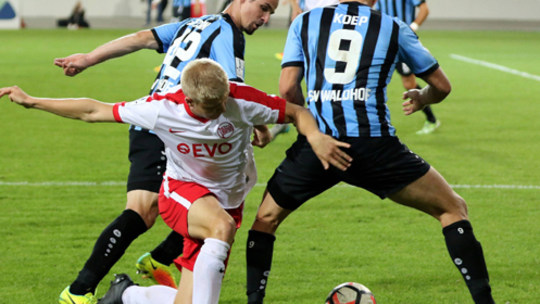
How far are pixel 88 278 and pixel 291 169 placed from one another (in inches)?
46.5

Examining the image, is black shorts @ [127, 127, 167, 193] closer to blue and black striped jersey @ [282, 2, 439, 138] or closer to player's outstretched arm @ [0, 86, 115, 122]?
player's outstretched arm @ [0, 86, 115, 122]

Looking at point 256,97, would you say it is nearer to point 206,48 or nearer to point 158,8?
point 206,48

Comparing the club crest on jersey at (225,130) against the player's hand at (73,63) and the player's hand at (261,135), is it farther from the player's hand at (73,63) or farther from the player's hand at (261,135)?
the player's hand at (73,63)

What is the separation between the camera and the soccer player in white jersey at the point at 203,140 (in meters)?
3.72

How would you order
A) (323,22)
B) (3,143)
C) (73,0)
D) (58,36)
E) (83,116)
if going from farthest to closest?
1. (73,0)
2. (58,36)
3. (3,143)
4. (323,22)
5. (83,116)

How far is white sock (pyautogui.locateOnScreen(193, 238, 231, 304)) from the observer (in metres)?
3.72

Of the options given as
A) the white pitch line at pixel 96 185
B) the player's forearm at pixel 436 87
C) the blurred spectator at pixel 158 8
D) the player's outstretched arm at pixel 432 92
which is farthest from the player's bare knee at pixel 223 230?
the blurred spectator at pixel 158 8

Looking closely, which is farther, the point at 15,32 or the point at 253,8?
the point at 15,32

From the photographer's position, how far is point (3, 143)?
9.25m

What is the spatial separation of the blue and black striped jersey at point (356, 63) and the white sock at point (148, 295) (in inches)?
44.1

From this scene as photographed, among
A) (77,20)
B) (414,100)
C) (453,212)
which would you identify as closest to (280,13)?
(77,20)

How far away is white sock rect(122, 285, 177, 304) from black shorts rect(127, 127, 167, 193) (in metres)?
0.55

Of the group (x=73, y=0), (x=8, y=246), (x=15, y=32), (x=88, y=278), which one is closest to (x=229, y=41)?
(x=88, y=278)

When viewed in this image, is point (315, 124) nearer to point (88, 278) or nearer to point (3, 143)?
point (88, 278)
